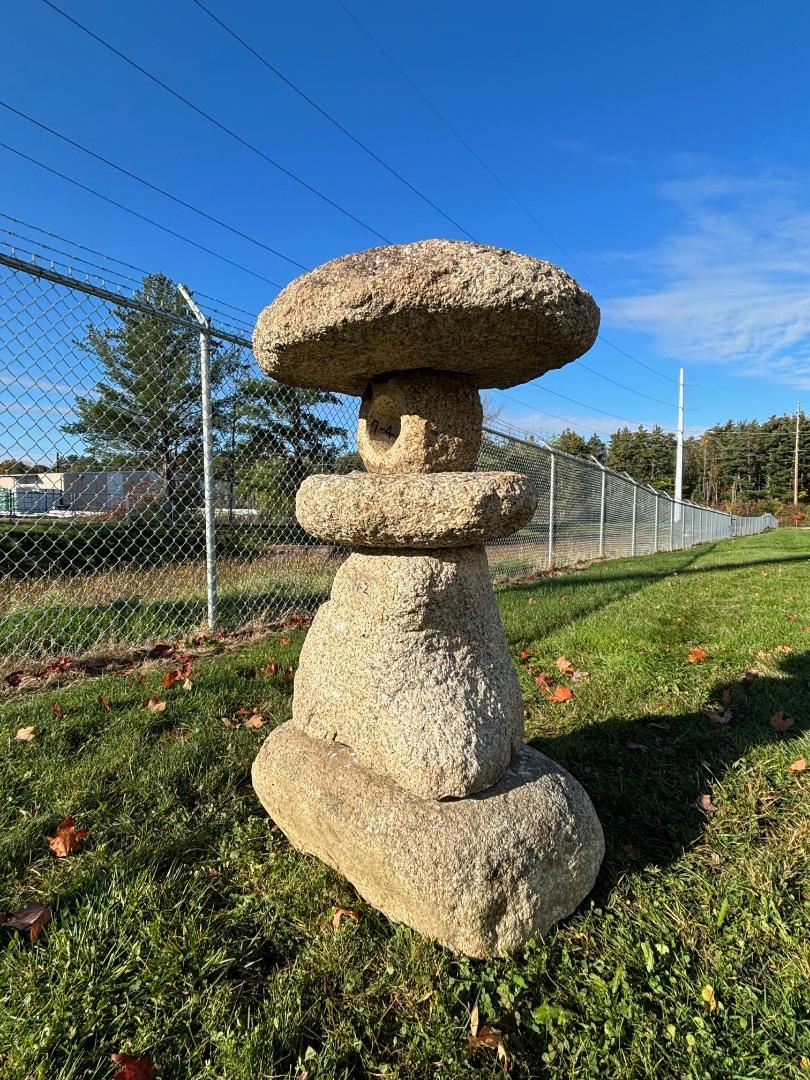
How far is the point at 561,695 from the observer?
333 centimetres

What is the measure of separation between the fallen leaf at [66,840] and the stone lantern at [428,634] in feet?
2.16

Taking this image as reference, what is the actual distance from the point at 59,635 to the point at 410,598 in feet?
9.75

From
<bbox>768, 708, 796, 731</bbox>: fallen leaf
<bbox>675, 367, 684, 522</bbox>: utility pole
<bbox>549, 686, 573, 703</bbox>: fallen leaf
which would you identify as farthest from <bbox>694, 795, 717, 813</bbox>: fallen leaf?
<bbox>675, 367, 684, 522</bbox>: utility pole

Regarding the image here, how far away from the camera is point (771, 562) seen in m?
10.5

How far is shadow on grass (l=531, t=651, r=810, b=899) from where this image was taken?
2021 millimetres

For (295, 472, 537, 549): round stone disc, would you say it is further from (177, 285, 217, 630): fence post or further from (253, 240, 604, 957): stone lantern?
(177, 285, 217, 630): fence post

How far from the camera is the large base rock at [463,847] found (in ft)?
4.83

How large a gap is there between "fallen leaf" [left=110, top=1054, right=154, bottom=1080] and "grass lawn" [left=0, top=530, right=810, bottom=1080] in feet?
0.07

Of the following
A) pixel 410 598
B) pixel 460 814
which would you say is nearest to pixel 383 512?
pixel 410 598

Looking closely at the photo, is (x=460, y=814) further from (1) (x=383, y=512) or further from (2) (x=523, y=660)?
(2) (x=523, y=660)

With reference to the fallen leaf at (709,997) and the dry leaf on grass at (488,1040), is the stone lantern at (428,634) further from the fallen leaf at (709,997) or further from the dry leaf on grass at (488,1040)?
the fallen leaf at (709,997)

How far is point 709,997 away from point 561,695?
197 centimetres

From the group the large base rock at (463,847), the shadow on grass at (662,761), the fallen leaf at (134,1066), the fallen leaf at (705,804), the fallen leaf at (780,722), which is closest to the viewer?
the fallen leaf at (134,1066)

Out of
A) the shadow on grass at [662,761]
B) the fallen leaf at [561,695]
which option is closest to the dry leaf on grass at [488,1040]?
the shadow on grass at [662,761]
